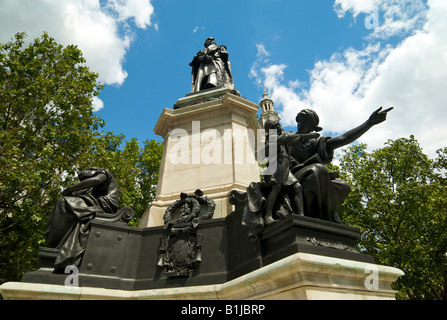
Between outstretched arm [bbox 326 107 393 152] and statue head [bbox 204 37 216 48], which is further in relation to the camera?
statue head [bbox 204 37 216 48]

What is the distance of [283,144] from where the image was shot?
196 inches

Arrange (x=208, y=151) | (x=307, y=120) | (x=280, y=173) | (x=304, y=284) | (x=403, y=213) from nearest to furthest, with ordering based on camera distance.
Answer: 1. (x=304, y=284)
2. (x=280, y=173)
3. (x=307, y=120)
4. (x=208, y=151)
5. (x=403, y=213)

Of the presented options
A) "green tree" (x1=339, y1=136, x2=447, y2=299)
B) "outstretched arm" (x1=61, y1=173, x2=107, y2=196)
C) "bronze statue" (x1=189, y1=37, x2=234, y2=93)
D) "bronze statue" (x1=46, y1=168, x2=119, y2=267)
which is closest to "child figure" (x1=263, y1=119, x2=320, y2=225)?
"bronze statue" (x1=46, y1=168, x2=119, y2=267)

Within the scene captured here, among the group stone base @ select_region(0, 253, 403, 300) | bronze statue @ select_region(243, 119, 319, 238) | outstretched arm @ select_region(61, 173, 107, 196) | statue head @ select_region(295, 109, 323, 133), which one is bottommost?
stone base @ select_region(0, 253, 403, 300)

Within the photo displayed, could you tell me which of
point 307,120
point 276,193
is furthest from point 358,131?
point 276,193

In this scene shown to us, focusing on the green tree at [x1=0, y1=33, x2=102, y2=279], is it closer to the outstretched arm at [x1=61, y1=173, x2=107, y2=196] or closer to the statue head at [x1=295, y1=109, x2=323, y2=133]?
the outstretched arm at [x1=61, y1=173, x2=107, y2=196]

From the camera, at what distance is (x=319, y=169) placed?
187 inches

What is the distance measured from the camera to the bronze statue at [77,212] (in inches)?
200

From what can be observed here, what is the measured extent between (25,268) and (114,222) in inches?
A: 433

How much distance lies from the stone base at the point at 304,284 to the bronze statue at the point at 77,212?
2.10 feet

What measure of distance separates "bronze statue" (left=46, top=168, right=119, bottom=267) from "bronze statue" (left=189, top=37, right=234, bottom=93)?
15.1 ft

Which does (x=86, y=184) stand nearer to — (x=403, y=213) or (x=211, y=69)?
(x=211, y=69)

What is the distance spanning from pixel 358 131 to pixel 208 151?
3221 mm

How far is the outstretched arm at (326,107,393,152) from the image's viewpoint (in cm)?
502
